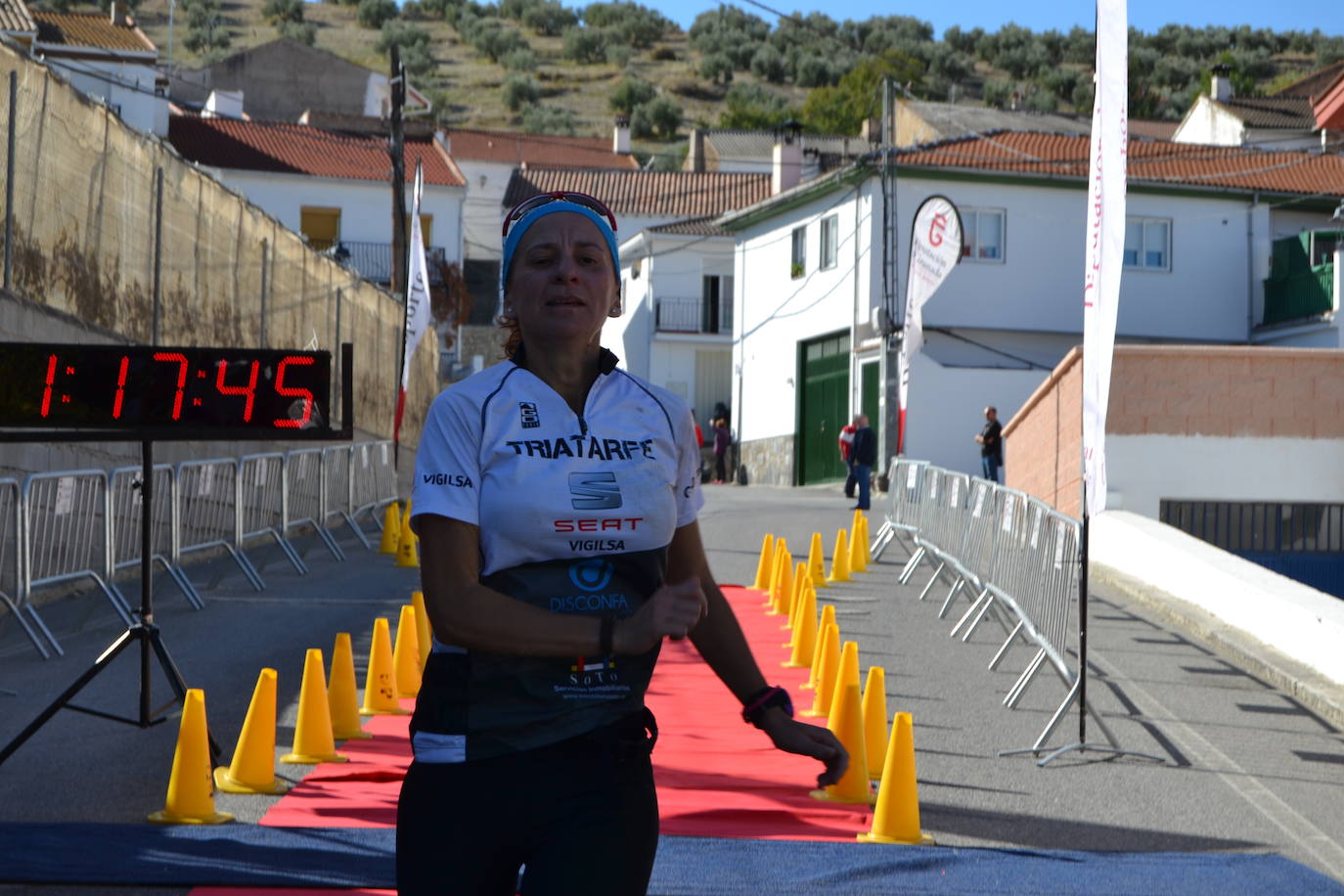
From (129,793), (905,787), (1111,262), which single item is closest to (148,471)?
(129,793)

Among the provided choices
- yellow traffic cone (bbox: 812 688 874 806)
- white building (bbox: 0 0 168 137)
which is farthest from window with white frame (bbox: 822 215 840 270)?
yellow traffic cone (bbox: 812 688 874 806)

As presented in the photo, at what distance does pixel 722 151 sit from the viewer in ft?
255

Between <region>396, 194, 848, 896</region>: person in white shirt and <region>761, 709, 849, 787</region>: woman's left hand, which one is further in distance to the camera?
<region>761, 709, 849, 787</region>: woman's left hand

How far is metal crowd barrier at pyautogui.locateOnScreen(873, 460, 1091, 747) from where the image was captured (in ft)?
35.2

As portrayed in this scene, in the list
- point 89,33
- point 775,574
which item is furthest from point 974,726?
point 89,33

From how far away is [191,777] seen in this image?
7137 mm

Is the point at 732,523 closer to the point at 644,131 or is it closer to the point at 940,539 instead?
the point at 940,539

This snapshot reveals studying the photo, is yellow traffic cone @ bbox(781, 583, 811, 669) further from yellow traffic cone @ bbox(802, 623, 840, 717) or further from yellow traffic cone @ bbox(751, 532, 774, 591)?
yellow traffic cone @ bbox(751, 532, 774, 591)

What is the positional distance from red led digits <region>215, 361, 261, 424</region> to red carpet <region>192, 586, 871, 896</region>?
1.77 m

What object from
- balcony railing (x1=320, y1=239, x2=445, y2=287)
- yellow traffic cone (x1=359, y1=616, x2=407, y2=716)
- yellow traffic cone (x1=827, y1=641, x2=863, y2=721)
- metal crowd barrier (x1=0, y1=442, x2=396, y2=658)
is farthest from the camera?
balcony railing (x1=320, y1=239, x2=445, y2=287)

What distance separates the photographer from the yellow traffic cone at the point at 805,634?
40.8ft

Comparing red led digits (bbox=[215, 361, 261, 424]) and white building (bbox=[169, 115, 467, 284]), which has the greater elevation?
white building (bbox=[169, 115, 467, 284])

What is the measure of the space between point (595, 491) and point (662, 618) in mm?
281

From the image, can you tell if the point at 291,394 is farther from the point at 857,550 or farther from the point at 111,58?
the point at 111,58
